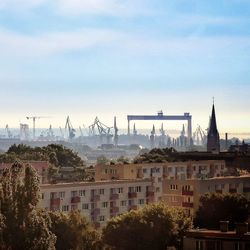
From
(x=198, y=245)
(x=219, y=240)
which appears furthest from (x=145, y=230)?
(x=219, y=240)

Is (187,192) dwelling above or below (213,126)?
below

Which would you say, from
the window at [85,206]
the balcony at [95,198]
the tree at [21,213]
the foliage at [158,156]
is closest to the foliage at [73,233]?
the tree at [21,213]

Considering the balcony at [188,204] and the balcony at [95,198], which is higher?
the balcony at [95,198]

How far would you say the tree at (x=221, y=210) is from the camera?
3788 cm

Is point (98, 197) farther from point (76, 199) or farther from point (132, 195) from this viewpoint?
point (132, 195)

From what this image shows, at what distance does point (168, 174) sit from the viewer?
2265 inches

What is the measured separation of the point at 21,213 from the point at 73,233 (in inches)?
305

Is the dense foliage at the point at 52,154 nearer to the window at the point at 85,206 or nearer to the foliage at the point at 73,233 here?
the window at the point at 85,206

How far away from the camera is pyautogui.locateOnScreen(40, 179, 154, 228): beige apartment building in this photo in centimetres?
4349

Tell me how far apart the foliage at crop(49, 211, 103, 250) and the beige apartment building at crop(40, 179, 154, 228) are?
32.4ft

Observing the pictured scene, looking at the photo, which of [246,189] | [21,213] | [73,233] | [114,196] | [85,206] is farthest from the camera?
[246,189]

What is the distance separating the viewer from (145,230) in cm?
3216

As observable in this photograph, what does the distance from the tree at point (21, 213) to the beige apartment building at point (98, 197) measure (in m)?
17.3

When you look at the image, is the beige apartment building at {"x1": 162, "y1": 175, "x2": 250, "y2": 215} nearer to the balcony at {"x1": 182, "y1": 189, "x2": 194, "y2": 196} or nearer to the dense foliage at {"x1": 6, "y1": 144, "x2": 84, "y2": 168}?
the balcony at {"x1": 182, "y1": 189, "x2": 194, "y2": 196}
